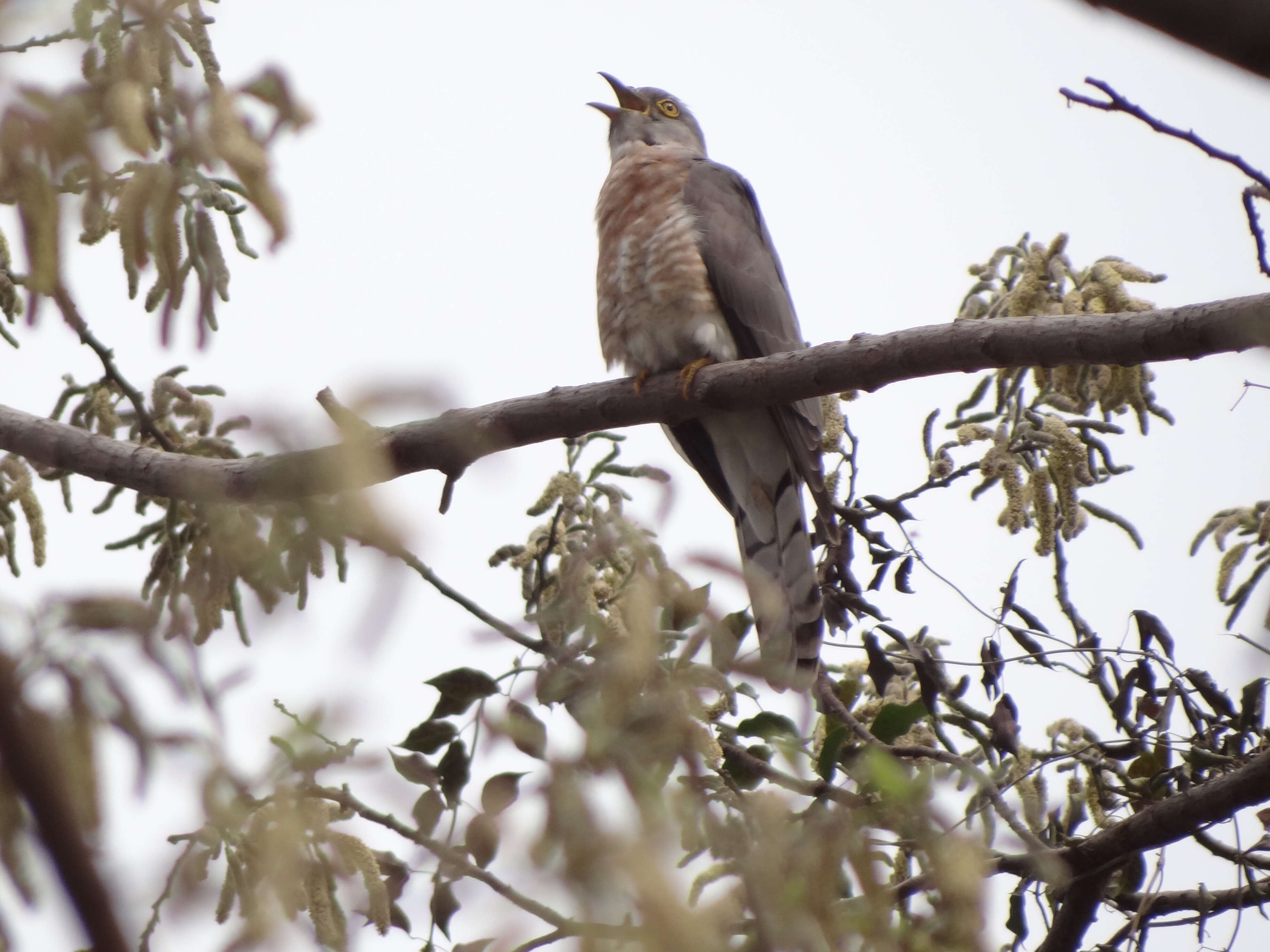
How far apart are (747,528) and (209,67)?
3.05 meters

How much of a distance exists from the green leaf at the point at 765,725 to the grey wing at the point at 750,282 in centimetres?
203

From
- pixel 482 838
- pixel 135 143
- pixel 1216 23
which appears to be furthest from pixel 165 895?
pixel 1216 23

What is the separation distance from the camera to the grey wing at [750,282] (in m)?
4.45

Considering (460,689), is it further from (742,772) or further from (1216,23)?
(1216,23)

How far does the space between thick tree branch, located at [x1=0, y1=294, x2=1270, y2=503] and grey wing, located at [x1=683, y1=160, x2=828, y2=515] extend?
982 millimetres

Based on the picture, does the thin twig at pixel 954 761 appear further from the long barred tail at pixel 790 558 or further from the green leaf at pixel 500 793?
the green leaf at pixel 500 793

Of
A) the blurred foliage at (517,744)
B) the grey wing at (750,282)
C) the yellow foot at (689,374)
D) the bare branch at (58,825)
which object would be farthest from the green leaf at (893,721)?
the bare branch at (58,825)

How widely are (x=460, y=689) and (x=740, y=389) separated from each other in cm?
147

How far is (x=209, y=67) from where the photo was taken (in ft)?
7.62

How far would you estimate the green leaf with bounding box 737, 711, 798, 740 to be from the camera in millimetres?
2312

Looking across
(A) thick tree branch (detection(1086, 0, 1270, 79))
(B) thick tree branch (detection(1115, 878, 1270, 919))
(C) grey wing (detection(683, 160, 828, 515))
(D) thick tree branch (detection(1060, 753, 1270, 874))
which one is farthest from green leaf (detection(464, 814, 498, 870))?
(C) grey wing (detection(683, 160, 828, 515))

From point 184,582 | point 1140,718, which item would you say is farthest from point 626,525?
point 1140,718

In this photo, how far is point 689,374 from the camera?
3.94 meters

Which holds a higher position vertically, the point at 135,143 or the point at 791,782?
the point at 135,143
